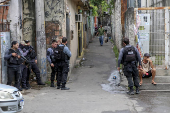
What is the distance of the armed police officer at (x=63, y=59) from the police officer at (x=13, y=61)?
47.8 inches

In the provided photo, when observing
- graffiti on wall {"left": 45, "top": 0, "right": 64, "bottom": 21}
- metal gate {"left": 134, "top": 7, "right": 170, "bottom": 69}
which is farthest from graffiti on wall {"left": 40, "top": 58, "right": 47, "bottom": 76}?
metal gate {"left": 134, "top": 7, "right": 170, "bottom": 69}

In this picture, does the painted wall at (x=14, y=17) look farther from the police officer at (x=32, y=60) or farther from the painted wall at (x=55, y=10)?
the painted wall at (x=55, y=10)

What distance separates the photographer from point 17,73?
878cm

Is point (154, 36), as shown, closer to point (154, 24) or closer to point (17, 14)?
point (154, 24)

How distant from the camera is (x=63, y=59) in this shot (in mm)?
9094

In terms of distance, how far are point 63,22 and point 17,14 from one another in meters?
1.74

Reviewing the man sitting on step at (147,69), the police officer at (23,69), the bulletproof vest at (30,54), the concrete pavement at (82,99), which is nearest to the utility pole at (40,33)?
the bulletproof vest at (30,54)

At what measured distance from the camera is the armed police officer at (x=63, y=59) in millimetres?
9031

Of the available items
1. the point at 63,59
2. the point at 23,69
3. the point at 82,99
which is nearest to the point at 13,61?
the point at 23,69

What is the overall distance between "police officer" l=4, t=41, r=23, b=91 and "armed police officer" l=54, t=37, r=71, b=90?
121 cm

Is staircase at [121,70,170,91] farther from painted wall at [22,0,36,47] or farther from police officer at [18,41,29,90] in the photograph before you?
painted wall at [22,0,36,47]

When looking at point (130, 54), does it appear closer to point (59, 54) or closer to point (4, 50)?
point (59, 54)

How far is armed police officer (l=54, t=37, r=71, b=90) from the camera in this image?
9.03m

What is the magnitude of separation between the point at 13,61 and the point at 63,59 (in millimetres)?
1588
